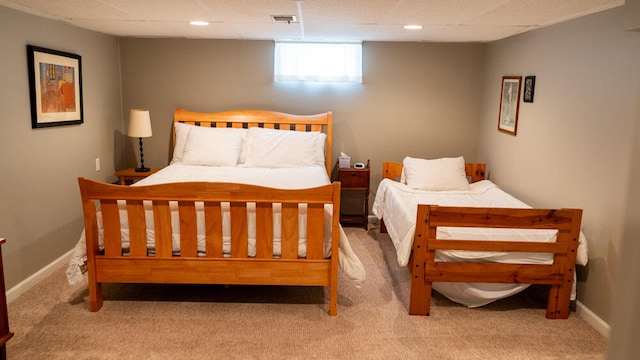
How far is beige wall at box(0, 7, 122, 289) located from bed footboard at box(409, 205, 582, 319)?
106 inches

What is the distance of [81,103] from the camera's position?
13.3 ft

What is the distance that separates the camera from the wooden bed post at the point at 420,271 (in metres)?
2.94


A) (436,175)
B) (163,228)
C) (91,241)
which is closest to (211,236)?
(163,228)

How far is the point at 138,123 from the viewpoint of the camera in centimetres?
459

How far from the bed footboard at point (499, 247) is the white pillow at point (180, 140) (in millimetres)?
2649

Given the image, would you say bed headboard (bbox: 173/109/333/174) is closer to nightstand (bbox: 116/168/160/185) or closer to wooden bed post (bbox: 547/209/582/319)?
nightstand (bbox: 116/168/160/185)

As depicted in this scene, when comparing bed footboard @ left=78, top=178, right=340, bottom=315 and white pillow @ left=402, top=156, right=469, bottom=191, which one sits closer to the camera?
bed footboard @ left=78, top=178, right=340, bottom=315

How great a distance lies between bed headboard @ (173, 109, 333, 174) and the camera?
191 inches

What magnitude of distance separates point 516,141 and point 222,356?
3056mm

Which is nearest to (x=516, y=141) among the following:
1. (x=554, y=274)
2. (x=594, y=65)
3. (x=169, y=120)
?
(x=594, y=65)

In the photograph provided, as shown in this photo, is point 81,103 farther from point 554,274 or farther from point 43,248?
point 554,274

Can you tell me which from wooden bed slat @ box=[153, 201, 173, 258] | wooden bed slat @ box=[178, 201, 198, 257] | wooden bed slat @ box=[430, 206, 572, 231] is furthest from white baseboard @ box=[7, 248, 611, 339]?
wooden bed slat @ box=[178, 201, 198, 257]

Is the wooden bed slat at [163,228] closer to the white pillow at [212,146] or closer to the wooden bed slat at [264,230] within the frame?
the wooden bed slat at [264,230]

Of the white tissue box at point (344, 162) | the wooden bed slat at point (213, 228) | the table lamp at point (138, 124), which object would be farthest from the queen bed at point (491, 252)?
the table lamp at point (138, 124)
